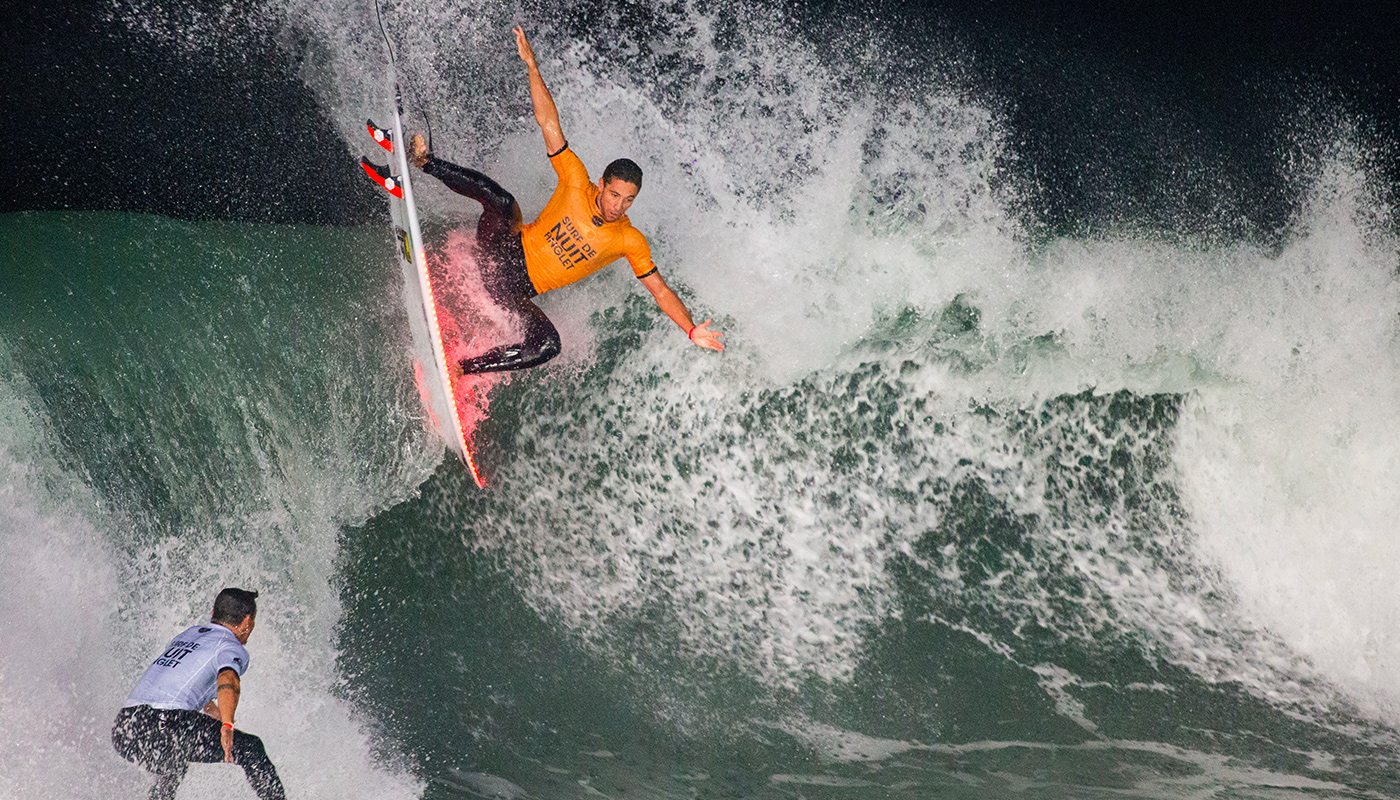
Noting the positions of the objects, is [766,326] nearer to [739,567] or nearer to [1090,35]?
[739,567]

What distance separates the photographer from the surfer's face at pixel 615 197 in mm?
3090

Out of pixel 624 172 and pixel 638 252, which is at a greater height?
pixel 624 172

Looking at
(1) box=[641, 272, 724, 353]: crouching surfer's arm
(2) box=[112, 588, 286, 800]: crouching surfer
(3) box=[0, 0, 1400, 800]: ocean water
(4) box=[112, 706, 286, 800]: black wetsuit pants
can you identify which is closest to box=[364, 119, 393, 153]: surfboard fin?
(3) box=[0, 0, 1400, 800]: ocean water

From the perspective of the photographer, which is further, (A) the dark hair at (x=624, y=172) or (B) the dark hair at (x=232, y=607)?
(B) the dark hair at (x=232, y=607)

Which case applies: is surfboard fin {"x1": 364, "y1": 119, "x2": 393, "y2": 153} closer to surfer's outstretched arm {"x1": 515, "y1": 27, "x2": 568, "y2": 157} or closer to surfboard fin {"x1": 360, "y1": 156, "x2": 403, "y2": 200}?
surfboard fin {"x1": 360, "y1": 156, "x2": 403, "y2": 200}

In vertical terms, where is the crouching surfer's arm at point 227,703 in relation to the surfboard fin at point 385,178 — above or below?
below

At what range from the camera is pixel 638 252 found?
3.36 meters

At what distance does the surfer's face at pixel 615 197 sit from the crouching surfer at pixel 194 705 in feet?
7.85

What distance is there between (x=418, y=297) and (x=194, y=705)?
207 cm

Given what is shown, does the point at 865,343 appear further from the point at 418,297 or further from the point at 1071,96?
the point at 418,297

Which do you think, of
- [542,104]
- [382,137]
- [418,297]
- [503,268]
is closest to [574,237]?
[503,268]

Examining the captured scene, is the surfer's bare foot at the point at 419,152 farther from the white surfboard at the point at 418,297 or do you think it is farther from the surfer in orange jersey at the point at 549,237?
the white surfboard at the point at 418,297

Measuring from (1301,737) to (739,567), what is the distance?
2.80m

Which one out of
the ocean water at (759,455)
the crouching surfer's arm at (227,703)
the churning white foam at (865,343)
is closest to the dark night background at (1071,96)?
the ocean water at (759,455)
